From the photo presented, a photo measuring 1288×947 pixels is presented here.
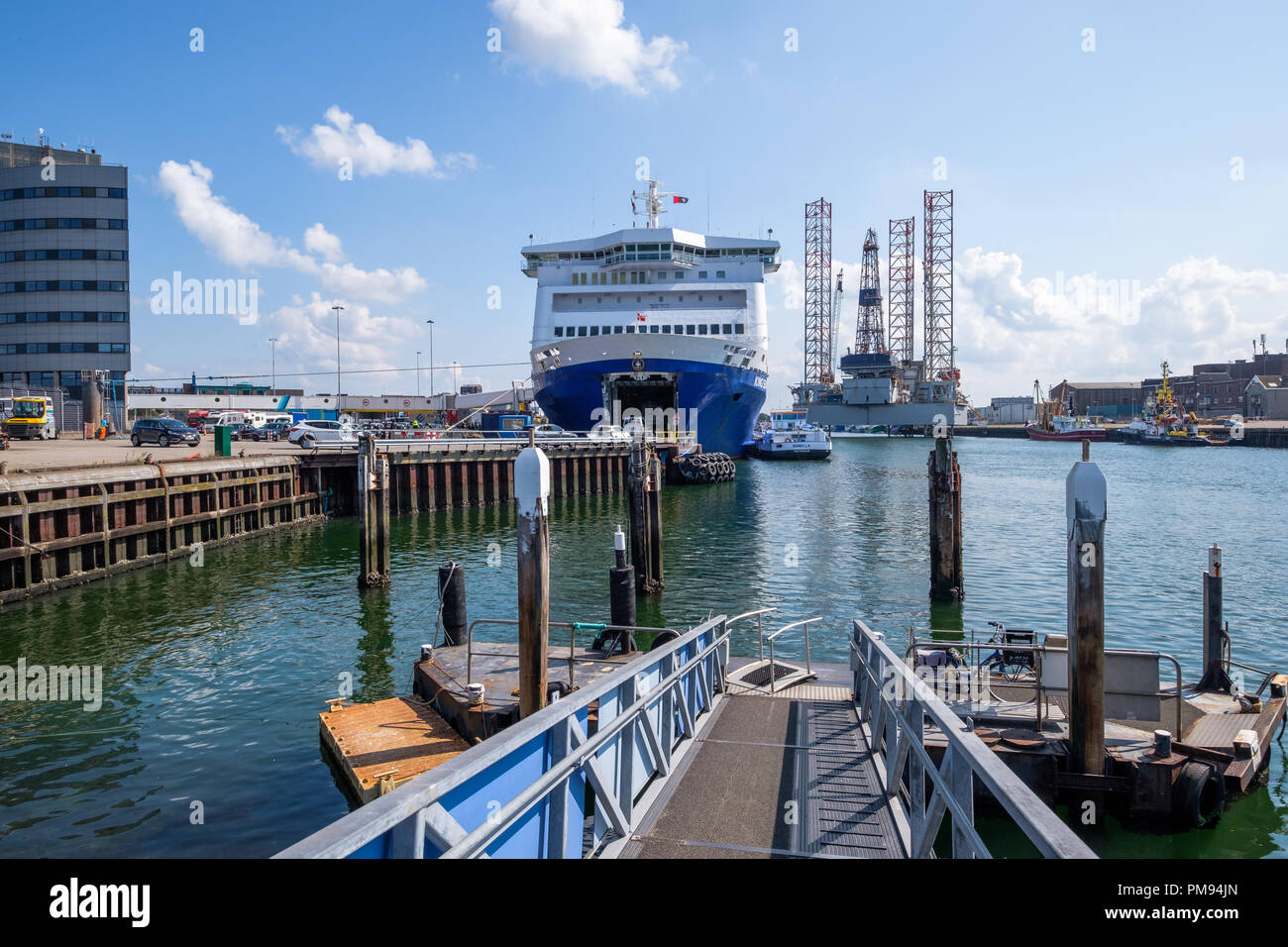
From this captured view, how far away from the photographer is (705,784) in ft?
22.0

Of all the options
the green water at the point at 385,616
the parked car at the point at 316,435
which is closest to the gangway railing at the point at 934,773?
the green water at the point at 385,616

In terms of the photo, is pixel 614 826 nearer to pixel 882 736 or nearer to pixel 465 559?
pixel 882 736

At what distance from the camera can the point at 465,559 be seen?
87.6 feet

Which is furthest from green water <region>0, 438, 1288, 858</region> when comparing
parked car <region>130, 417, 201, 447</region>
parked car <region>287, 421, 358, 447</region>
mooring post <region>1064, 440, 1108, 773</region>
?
parked car <region>130, 417, 201, 447</region>

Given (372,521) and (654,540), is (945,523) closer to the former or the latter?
(654,540)

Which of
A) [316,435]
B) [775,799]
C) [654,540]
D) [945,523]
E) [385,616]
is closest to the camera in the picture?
[775,799]

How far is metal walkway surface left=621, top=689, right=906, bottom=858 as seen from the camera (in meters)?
5.53

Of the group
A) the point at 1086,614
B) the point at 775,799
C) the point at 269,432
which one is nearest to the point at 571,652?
the point at 775,799

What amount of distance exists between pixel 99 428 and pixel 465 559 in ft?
120

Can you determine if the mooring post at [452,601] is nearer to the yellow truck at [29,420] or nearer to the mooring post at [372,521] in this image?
the mooring post at [372,521]

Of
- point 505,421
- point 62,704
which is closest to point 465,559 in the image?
point 62,704

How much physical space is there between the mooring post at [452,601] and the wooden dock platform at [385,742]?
214cm

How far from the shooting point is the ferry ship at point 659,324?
164ft

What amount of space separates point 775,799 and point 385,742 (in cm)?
547
